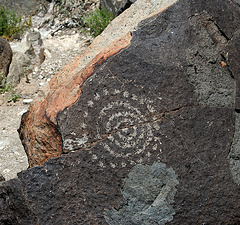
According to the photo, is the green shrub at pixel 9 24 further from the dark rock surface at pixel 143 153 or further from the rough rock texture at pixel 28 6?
the dark rock surface at pixel 143 153

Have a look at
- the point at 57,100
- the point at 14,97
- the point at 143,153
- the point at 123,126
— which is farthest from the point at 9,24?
the point at 143,153

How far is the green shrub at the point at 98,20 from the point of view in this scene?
446cm

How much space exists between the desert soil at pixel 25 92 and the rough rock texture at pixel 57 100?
21 cm

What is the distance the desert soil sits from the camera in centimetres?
306

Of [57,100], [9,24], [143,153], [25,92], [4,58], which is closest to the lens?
[143,153]

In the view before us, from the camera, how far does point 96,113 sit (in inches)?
70.8

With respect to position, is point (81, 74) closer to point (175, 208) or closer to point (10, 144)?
point (175, 208)

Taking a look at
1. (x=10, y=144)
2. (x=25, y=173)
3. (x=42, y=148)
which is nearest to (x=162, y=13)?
(x=42, y=148)

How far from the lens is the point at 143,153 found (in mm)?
1748

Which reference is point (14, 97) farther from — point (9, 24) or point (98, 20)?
point (9, 24)

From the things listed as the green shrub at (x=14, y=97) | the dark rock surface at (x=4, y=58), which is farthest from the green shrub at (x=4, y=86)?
the green shrub at (x=14, y=97)

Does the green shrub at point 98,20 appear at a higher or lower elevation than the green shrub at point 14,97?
higher

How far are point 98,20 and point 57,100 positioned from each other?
2.82 metres

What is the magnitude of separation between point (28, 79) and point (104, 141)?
282 centimetres
